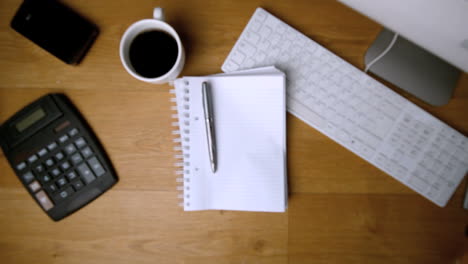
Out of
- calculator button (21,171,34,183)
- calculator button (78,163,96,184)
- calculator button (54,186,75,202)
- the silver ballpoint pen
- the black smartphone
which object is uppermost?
the black smartphone

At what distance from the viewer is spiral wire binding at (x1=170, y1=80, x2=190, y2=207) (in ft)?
1.53

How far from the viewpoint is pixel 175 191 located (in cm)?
48

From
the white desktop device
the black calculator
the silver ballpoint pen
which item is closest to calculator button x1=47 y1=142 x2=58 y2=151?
the black calculator

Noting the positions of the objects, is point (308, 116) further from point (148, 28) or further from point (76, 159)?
point (76, 159)

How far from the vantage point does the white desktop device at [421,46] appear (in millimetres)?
352

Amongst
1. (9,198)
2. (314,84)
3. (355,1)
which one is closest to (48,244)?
(9,198)

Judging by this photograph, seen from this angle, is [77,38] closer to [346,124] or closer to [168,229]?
[168,229]

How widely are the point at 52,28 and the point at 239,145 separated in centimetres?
36

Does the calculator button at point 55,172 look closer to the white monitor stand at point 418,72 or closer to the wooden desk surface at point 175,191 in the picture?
the wooden desk surface at point 175,191

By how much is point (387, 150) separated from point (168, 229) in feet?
1.26

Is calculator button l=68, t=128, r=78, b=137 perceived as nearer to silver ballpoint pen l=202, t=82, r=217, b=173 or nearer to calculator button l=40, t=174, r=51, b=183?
calculator button l=40, t=174, r=51, b=183

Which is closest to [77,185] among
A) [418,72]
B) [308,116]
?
[308,116]

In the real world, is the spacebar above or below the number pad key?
above

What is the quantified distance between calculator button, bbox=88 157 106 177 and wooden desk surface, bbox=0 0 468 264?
3 cm
